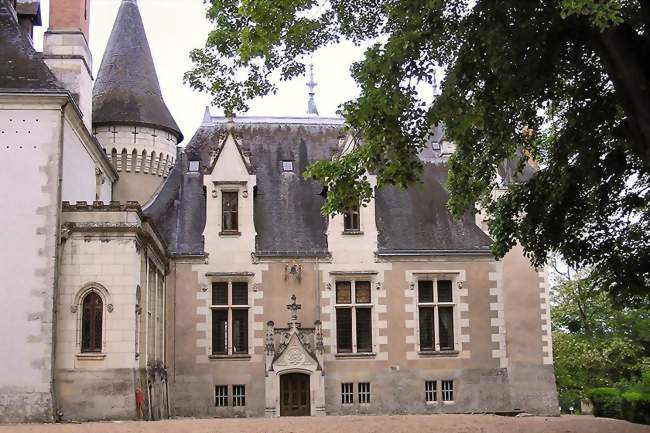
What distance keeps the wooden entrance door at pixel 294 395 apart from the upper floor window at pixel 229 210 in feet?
16.4

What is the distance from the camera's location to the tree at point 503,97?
12.4 meters

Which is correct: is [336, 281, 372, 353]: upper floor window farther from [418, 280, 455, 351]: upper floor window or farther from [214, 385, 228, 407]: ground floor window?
[214, 385, 228, 407]: ground floor window

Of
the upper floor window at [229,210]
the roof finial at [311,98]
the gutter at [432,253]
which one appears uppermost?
the roof finial at [311,98]

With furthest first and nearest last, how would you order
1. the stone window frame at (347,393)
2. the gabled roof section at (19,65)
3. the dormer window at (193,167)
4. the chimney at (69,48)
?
the dormer window at (193,167) → the stone window frame at (347,393) → the chimney at (69,48) → the gabled roof section at (19,65)

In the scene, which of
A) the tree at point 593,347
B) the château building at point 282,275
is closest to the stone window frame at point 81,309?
the château building at point 282,275

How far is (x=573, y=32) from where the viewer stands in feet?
42.5

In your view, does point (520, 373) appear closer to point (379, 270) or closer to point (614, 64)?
point (379, 270)

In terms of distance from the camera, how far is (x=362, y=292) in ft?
90.4

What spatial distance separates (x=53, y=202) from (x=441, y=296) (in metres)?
12.8

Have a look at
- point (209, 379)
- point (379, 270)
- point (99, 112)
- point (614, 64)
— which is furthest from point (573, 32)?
point (99, 112)

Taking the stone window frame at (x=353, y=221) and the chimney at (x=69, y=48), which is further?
the stone window frame at (x=353, y=221)

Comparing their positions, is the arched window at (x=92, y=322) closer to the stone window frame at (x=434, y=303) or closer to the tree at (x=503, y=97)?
the tree at (x=503, y=97)

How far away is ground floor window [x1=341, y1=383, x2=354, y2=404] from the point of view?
26.7m

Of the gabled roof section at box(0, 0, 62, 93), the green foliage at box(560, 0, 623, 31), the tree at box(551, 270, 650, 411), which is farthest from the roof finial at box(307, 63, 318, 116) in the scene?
the green foliage at box(560, 0, 623, 31)
